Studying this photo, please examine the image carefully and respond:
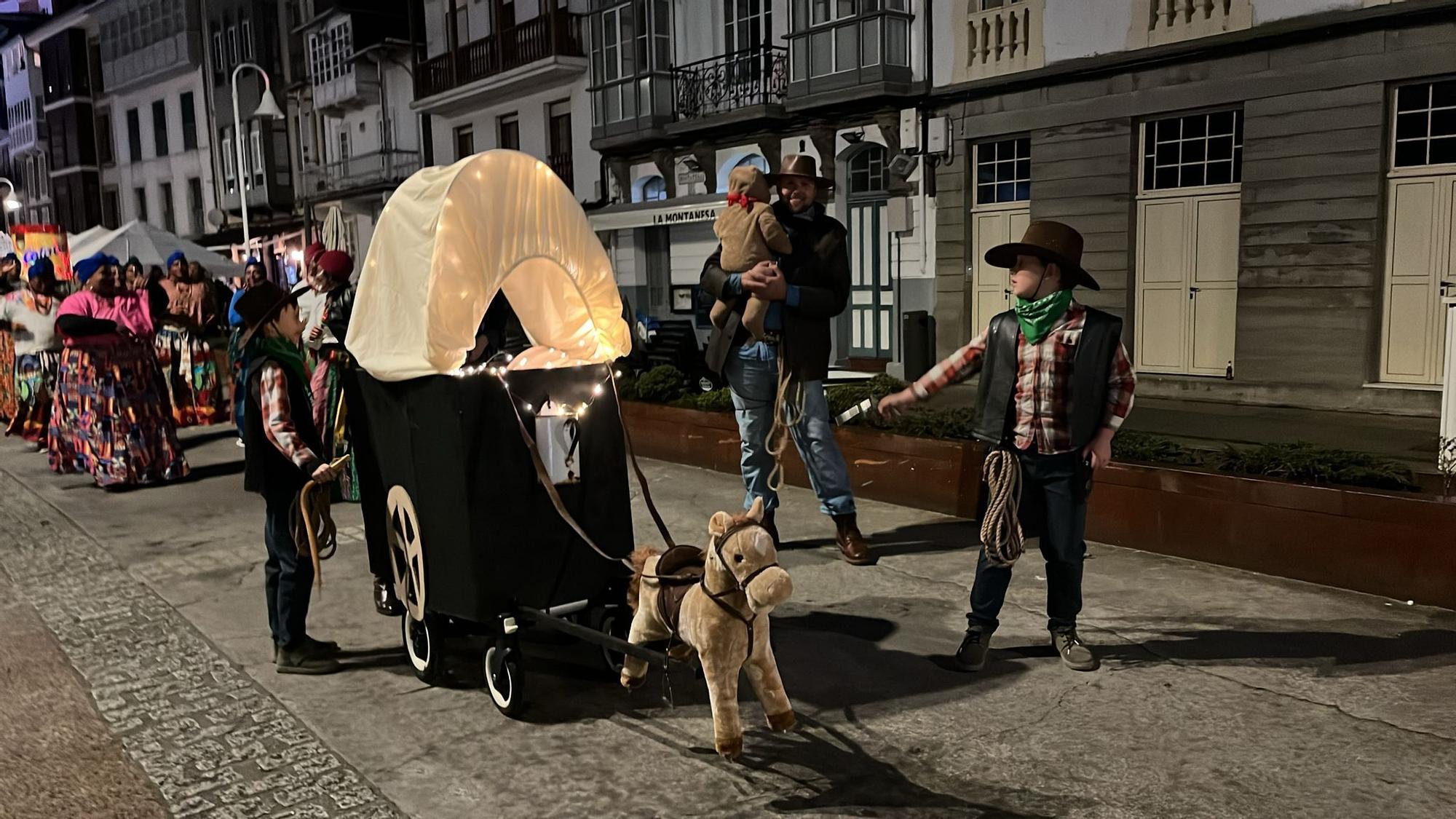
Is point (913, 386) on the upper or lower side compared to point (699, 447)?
upper

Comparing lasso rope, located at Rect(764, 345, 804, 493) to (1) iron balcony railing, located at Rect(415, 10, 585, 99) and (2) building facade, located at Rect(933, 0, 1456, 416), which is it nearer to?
(2) building facade, located at Rect(933, 0, 1456, 416)

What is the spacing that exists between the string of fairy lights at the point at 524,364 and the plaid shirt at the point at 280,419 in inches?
33.6

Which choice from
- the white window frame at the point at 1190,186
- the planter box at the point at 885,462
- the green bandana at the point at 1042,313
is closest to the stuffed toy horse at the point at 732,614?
the green bandana at the point at 1042,313

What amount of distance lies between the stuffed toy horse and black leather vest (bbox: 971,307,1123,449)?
1329 mm

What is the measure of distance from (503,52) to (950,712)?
75.7ft

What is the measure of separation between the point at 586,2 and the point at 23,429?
14.1 m

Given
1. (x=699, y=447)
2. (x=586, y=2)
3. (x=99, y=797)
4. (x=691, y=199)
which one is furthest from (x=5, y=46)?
(x=99, y=797)

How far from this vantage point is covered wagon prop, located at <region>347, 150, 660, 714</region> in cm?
381

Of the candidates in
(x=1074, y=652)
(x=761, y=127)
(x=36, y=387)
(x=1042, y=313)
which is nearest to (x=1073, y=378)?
(x=1042, y=313)

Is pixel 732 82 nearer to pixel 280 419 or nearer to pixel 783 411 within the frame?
pixel 783 411

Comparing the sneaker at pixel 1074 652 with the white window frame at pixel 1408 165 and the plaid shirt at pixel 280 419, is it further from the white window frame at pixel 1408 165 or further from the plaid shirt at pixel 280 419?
the white window frame at pixel 1408 165

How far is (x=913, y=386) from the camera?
435cm

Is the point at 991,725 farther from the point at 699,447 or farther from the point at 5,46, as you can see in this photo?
the point at 5,46

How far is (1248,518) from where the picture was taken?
5.45 metres
